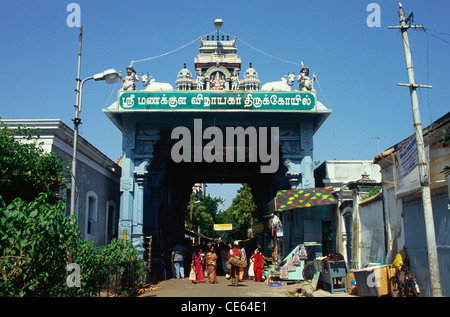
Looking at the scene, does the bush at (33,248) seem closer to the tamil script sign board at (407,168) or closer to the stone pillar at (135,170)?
the tamil script sign board at (407,168)

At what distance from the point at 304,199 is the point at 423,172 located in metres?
8.14

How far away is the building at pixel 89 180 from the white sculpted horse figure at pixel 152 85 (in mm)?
3744

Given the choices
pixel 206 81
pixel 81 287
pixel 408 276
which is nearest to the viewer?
pixel 81 287

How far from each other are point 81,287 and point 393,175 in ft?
28.4

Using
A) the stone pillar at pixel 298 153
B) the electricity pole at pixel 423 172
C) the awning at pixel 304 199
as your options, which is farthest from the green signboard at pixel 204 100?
the electricity pole at pixel 423 172

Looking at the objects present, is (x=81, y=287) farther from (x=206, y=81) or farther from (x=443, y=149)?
(x=206, y=81)

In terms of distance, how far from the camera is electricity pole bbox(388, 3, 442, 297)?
8.15 metres

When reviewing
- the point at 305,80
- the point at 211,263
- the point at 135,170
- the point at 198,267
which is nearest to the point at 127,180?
the point at 135,170

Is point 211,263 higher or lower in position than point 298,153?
lower

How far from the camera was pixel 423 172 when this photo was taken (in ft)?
28.0

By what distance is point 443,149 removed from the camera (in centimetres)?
882

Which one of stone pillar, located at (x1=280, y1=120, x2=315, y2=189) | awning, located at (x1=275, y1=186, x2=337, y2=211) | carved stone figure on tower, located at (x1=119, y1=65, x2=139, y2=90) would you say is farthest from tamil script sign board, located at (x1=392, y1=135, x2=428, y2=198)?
carved stone figure on tower, located at (x1=119, y1=65, x2=139, y2=90)

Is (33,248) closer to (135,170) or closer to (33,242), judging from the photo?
(33,242)
